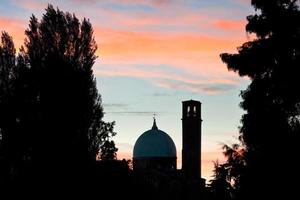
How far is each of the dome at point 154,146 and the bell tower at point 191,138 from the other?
431cm

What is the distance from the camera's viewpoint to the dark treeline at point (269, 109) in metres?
27.0

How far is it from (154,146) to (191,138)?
599 centimetres

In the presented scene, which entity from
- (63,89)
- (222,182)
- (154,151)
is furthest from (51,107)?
(154,151)

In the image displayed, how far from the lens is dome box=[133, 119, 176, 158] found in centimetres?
9588

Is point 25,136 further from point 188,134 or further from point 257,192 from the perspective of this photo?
Answer: point 188,134

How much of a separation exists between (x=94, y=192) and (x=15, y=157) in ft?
17.4

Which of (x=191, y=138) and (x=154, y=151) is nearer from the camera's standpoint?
(x=191, y=138)

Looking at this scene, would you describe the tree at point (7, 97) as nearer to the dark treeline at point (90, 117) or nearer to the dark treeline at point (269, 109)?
the dark treeline at point (90, 117)

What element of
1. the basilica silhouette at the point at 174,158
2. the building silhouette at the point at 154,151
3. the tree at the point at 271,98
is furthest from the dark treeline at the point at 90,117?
the building silhouette at the point at 154,151

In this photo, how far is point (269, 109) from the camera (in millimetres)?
27984

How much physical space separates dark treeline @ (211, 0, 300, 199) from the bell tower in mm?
60536

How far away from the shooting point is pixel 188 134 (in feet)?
302

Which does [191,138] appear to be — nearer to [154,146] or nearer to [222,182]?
[154,146]

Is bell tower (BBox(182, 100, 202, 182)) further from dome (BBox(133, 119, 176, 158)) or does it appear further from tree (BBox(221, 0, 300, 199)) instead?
tree (BBox(221, 0, 300, 199))
